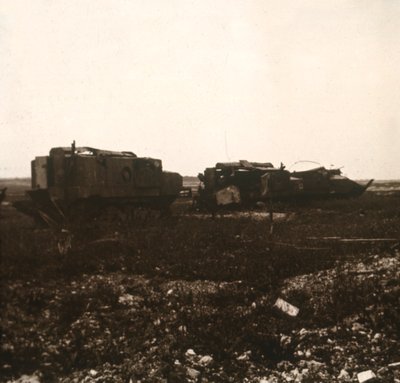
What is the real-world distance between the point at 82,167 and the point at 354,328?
9917mm

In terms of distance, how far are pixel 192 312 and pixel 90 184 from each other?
28.3 ft

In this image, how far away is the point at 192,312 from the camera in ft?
19.3

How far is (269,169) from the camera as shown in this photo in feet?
76.7

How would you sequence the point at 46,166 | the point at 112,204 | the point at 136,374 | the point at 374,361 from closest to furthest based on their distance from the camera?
the point at 136,374 < the point at 374,361 < the point at 46,166 < the point at 112,204

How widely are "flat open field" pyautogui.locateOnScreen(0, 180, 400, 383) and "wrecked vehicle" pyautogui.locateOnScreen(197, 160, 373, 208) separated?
472 inches

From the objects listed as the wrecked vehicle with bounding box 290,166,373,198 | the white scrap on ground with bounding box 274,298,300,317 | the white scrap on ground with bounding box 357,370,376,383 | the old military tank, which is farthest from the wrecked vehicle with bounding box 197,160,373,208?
the white scrap on ground with bounding box 357,370,376,383

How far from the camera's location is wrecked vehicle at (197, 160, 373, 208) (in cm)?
2205

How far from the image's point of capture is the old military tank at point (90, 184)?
1266 cm

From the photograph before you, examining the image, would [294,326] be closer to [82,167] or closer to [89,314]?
[89,314]

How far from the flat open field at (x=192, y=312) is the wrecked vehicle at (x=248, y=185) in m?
12.0

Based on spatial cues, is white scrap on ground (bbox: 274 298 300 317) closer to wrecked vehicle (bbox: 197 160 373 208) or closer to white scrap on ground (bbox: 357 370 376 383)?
white scrap on ground (bbox: 357 370 376 383)

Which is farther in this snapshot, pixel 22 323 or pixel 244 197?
pixel 244 197

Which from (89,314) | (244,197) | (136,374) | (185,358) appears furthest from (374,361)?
(244,197)

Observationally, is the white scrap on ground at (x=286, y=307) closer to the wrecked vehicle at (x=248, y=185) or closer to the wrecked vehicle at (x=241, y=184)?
the wrecked vehicle at (x=248, y=185)
